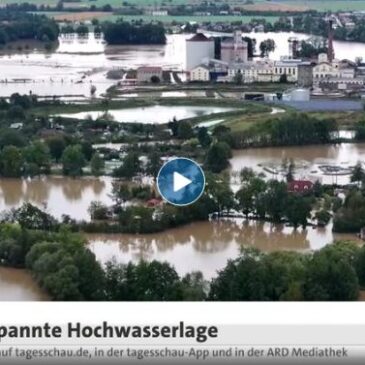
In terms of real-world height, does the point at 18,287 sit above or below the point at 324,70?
above

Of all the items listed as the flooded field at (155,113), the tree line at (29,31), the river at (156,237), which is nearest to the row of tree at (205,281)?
the river at (156,237)

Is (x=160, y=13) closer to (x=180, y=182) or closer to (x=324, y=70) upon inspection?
(x=324, y=70)

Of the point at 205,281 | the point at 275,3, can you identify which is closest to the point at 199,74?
the point at 205,281

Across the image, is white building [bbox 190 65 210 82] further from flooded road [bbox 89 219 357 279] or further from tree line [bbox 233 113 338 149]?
flooded road [bbox 89 219 357 279]

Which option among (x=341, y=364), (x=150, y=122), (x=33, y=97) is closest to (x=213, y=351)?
(x=341, y=364)

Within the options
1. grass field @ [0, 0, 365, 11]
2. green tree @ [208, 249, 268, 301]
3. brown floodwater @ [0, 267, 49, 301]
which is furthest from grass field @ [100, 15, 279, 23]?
green tree @ [208, 249, 268, 301]
